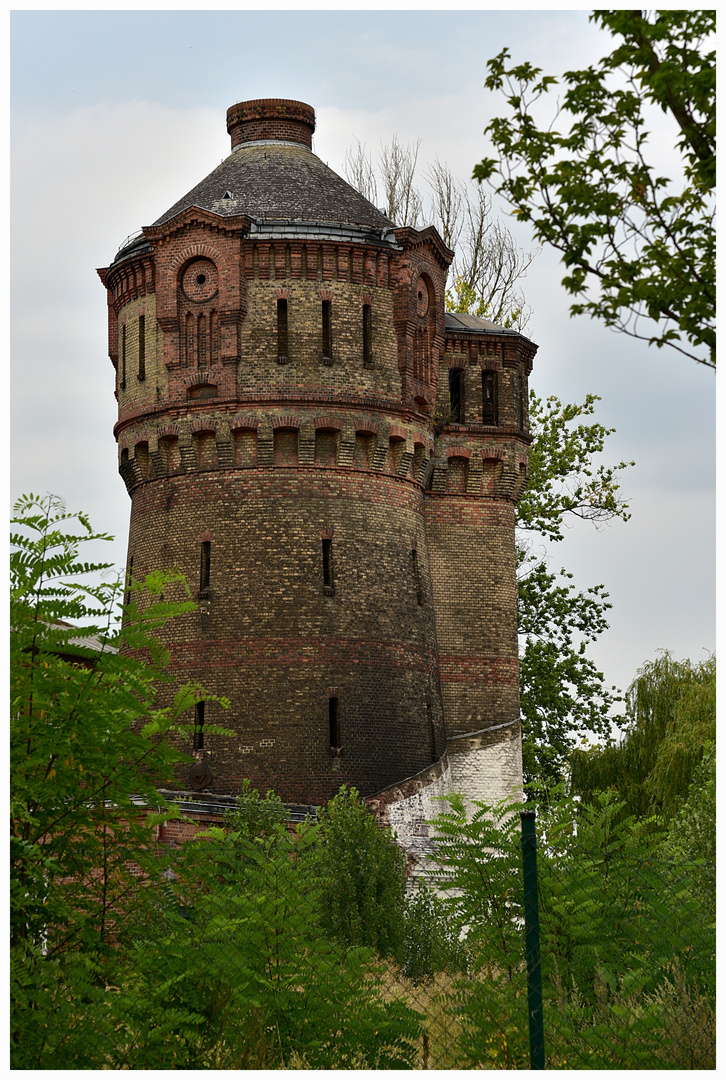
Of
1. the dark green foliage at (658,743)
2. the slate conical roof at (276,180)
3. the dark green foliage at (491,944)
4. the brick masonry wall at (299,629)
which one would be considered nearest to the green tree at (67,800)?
the dark green foliage at (491,944)

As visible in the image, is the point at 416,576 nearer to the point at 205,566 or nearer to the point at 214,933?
the point at 205,566

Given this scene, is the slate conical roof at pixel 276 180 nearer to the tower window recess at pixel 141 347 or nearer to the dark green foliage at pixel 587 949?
the tower window recess at pixel 141 347

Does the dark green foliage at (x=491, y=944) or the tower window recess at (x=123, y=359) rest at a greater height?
the tower window recess at (x=123, y=359)

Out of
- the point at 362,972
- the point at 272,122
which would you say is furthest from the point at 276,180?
the point at 362,972

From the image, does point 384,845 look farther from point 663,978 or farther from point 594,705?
point 594,705

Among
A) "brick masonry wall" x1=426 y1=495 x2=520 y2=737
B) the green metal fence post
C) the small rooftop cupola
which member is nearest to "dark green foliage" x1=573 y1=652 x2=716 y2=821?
"brick masonry wall" x1=426 y1=495 x2=520 y2=737

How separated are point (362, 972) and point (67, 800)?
2.67 metres

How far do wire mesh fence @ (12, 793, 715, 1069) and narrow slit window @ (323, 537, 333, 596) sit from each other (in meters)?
17.3

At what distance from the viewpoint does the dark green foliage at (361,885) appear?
62.6 feet

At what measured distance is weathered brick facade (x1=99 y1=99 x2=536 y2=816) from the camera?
28.5 meters

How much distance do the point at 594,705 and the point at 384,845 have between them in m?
20.3

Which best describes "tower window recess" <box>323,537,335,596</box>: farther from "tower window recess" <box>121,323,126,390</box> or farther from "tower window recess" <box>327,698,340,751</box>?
"tower window recess" <box>121,323,126,390</box>

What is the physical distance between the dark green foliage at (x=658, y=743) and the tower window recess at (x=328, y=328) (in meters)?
14.1

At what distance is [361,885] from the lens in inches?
795
